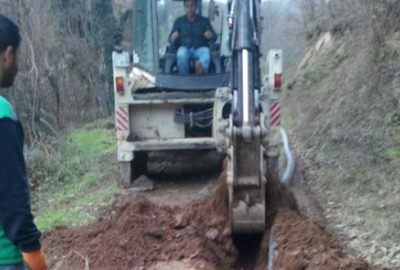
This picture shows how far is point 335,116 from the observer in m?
13.6

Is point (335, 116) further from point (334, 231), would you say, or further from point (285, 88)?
point (285, 88)

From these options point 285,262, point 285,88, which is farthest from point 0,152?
point 285,88

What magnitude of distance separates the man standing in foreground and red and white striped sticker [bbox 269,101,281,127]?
22.8 feet

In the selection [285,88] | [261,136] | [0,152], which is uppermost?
[0,152]

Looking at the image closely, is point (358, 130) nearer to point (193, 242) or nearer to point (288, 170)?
point (288, 170)

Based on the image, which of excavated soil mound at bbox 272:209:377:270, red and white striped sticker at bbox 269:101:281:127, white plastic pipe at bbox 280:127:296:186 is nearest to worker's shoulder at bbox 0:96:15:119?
excavated soil mound at bbox 272:209:377:270

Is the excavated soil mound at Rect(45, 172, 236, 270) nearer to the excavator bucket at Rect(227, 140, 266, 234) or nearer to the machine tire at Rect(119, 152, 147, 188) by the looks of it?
the excavator bucket at Rect(227, 140, 266, 234)

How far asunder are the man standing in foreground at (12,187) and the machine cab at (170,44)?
23.9ft

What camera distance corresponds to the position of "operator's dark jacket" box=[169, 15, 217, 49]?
10656 millimetres

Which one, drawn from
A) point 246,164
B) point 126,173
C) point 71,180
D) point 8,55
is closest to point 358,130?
point 126,173

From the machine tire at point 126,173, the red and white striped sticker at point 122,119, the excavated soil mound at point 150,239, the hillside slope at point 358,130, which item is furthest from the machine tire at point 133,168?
the hillside slope at point 358,130

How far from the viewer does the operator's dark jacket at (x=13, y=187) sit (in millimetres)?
3100

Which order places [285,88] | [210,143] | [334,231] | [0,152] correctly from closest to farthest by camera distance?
[0,152] → [334,231] → [210,143] → [285,88]

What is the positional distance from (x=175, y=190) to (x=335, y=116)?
Result: 15.2 feet
